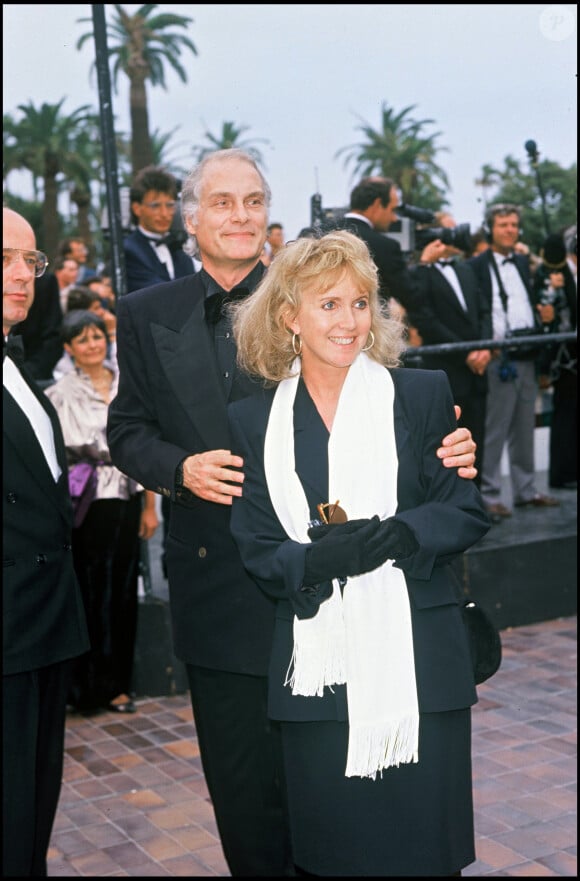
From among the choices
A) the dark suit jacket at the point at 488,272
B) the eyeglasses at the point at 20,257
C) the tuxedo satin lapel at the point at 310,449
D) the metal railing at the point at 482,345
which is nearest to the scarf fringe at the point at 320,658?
the tuxedo satin lapel at the point at 310,449

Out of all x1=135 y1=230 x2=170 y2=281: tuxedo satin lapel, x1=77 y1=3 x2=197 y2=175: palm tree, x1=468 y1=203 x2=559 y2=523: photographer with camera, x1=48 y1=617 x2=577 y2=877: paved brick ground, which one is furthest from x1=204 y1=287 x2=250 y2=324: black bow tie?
x1=77 y1=3 x2=197 y2=175: palm tree

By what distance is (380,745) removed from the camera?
2.53m

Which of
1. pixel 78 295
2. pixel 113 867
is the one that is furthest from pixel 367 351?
pixel 78 295

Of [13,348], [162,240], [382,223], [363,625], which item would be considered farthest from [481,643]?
[382,223]

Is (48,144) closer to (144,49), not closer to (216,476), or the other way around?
(144,49)

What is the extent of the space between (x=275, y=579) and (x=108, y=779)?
2.40m

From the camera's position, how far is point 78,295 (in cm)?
607

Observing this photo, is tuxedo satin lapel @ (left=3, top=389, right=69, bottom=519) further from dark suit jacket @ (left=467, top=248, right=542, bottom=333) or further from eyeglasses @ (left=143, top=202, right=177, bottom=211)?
dark suit jacket @ (left=467, top=248, right=542, bottom=333)

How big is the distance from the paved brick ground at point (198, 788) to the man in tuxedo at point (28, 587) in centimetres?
119

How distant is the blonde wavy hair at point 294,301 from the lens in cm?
267

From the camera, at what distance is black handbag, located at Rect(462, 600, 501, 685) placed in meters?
2.73

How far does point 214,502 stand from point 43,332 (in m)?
3.94

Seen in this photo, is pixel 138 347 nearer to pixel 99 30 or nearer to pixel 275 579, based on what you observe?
pixel 275 579

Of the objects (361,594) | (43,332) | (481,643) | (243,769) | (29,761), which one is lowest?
(243,769)
